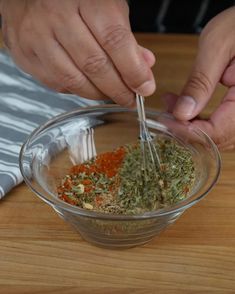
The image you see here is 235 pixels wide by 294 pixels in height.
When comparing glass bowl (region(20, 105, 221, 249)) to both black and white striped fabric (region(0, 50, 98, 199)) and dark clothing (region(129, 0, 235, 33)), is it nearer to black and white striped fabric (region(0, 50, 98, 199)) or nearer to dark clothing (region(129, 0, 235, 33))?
black and white striped fabric (region(0, 50, 98, 199))

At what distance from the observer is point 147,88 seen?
902 mm

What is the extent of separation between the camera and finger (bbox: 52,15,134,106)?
0.90 m

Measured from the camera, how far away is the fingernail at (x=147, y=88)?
90cm

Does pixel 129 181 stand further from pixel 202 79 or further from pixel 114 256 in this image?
pixel 202 79

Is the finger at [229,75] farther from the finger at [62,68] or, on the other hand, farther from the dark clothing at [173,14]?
the dark clothing at [173,14]

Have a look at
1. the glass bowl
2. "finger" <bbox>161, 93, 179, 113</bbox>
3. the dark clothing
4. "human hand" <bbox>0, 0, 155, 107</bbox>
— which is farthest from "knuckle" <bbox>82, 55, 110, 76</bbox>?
the dark clothing

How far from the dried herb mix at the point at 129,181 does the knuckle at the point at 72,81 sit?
13 centimetres

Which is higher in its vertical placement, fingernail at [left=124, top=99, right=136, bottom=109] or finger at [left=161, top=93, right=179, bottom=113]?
fingernail at [left=124, top=99, right=136, bottom=109]

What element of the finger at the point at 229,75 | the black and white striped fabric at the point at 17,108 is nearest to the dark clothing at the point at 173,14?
the black and white striped fabric at the point at 17,108

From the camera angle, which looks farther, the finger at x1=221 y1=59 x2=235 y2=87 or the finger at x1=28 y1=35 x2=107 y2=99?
the finger at x1=221 y1=59 x2=235 y2=87

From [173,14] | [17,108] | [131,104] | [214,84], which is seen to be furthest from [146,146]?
[173,14]

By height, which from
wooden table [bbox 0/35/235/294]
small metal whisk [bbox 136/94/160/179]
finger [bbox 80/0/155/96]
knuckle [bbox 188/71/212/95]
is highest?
finger [bbox 80/0/155/96]

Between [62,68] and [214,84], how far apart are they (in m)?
0.29

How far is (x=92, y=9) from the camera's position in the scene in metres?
0.88
